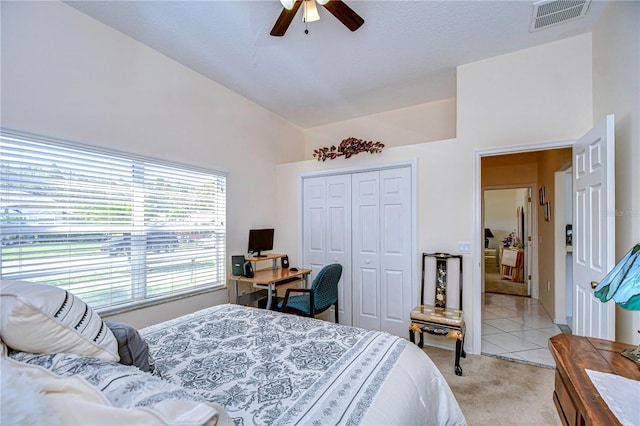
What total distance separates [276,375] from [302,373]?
0.38ft

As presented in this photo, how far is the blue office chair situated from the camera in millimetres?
2818

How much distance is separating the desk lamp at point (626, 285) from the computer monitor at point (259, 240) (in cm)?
314

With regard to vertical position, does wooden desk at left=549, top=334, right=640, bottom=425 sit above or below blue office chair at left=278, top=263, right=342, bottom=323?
above

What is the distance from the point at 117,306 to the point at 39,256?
68 cm

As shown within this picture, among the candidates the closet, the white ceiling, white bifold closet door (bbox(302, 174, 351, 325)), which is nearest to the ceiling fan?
the white ceiling

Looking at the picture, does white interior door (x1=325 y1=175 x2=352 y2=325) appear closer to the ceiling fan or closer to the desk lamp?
the ceiling fan

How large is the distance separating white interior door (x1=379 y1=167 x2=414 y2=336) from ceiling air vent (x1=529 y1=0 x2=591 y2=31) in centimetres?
167

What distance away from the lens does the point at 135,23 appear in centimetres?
229

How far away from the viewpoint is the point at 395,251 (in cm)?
332

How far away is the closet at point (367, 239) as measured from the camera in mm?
3266

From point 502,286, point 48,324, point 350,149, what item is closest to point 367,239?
point 350,149

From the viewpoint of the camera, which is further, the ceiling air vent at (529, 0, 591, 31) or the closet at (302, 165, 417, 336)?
the closet at (302, 165, 417, 336)

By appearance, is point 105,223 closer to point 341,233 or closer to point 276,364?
point 276,364

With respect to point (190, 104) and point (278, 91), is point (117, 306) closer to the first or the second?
point (190, 104)
